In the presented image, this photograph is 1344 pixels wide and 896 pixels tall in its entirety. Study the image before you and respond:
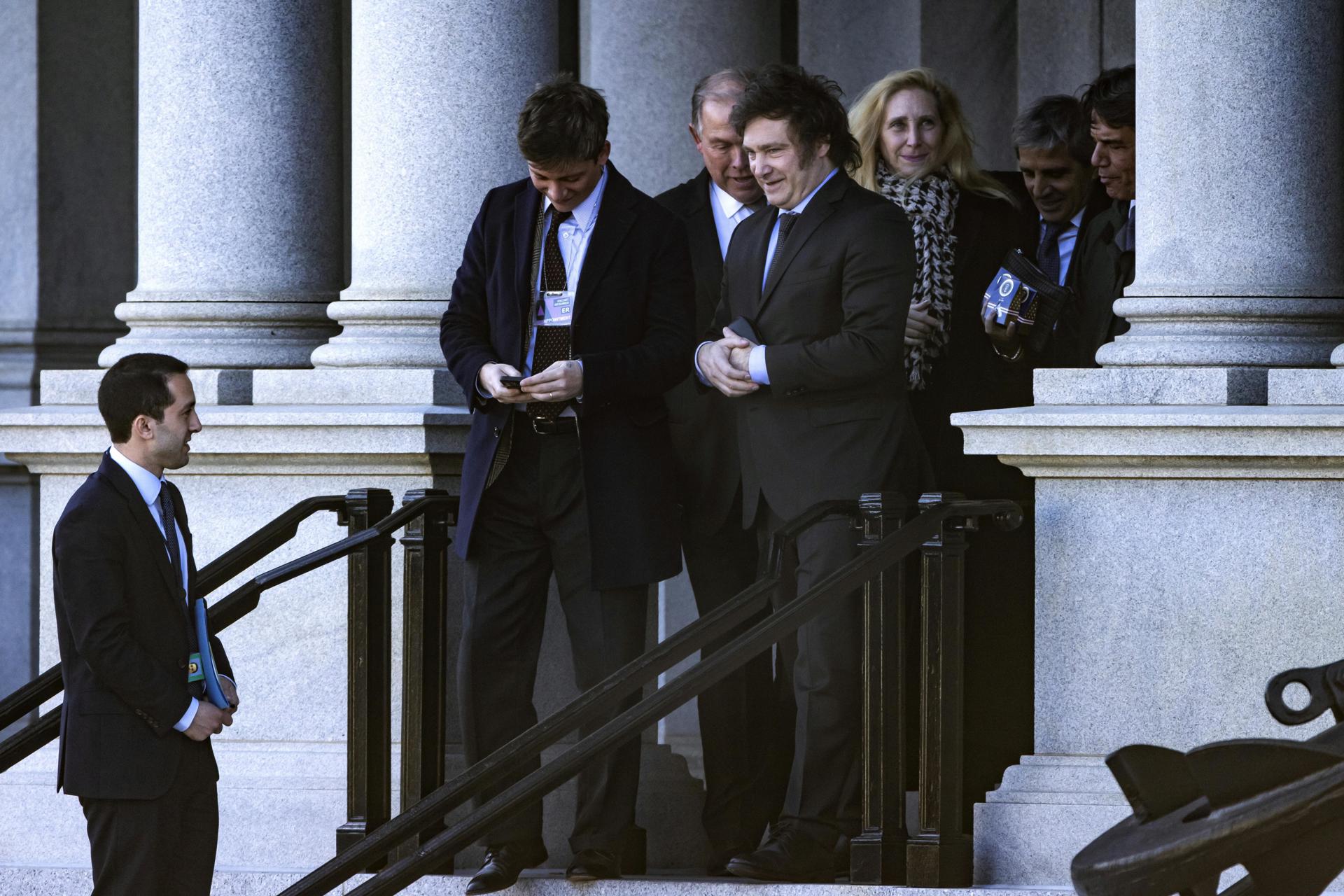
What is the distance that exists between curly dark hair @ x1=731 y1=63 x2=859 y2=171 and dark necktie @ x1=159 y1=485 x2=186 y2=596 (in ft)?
6.05

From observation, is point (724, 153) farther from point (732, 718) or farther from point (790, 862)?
point (790, 862)

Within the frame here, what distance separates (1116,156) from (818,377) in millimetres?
1585

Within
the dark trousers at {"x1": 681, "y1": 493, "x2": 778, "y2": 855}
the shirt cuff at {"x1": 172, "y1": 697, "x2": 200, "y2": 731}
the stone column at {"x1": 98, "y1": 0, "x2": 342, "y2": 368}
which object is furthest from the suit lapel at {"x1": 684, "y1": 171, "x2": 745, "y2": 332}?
the shirt cuff at {"x1": 172, "y1": 697, "x2": 200, "y2": 731}

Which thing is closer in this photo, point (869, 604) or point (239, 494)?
point (869, 604)

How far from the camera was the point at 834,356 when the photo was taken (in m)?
5.30

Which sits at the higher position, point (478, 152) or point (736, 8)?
point (736, 8)

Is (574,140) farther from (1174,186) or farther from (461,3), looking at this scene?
(1174,186)

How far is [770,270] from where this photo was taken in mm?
5547

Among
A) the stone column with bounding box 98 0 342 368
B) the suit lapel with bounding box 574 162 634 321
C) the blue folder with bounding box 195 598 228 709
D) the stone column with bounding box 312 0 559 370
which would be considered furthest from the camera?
the stone column with bounding box 98 0 342 368

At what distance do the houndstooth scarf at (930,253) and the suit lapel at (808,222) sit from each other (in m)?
0.68

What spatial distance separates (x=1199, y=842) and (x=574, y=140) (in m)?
3.72

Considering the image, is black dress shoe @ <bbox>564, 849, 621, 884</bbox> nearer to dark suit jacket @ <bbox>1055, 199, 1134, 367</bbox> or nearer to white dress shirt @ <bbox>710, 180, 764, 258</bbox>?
white dress shirt @ <bbox>710, 180, 764, 258</bbox>

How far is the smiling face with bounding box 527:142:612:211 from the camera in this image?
543 centimetres

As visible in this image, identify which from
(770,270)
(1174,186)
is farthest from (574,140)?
(1174,186)
